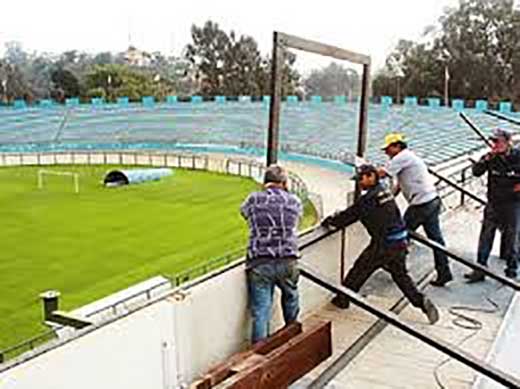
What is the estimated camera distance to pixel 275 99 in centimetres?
423

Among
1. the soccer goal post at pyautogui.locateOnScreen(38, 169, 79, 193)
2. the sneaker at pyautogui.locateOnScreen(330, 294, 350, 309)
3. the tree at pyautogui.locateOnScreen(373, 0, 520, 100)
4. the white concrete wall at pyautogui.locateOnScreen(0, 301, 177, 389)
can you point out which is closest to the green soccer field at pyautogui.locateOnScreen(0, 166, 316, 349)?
the soccer goal post at pyautogui.locateOnScreen(38, 169, 79, 193)

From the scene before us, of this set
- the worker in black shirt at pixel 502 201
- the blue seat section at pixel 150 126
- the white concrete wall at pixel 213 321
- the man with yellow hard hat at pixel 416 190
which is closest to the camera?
the white concrete wall at pixel 213 321

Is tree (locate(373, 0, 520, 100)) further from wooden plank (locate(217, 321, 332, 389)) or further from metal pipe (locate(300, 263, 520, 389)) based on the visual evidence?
wooden plank (locate(217, 321, 332, 389))

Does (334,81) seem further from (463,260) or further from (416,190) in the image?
(463,260)

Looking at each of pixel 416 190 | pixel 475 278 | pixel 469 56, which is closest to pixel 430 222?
pixel 416 190

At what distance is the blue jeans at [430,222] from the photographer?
5.09 meters

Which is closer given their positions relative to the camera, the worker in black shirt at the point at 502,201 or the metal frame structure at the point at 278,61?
the metal frame structure at the point at 278,61

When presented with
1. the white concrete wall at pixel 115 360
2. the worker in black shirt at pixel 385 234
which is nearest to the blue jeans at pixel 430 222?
the worker in black shirt at pixel 385 234

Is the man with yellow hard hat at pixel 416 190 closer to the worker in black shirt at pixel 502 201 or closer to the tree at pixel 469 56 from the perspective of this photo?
the worker in black shirt at pixel 502 201

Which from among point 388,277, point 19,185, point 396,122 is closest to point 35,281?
point 388,277

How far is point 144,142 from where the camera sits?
34.7m

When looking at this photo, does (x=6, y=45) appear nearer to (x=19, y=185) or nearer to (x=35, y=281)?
(x=19, y=185)

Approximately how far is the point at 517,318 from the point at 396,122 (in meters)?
22.6

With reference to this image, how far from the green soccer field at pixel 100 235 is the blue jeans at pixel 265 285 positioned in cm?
501
